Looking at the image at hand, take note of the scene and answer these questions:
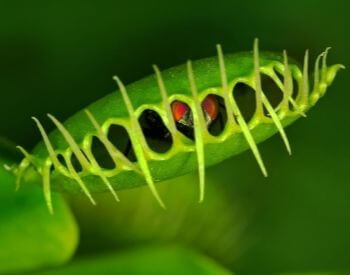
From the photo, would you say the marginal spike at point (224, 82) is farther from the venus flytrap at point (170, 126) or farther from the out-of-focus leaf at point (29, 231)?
the out-of-focus leaf at point (29, 231)

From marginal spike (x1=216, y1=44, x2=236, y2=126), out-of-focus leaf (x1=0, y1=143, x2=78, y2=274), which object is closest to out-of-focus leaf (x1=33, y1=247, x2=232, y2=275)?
out-of-focus leaf (x1=0, y1=143, x2=78, y2=274)

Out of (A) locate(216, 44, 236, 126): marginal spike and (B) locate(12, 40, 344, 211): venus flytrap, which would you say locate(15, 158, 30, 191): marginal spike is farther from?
(A) locate(216, 44, 236, 126): marginal spike

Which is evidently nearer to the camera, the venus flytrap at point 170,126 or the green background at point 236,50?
the venus flytrap at point 170,126

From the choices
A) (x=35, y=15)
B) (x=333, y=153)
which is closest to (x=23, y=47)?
(x=35, y=15)

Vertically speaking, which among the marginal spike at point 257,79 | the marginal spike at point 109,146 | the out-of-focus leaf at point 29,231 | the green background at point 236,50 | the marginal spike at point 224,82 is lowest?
the out-of-focus leaf at point 29,231

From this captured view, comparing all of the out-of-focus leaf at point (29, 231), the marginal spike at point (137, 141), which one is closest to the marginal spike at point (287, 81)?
the marginal spike at point (137, 141)

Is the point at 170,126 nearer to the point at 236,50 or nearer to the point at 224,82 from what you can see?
the point at 224,82
